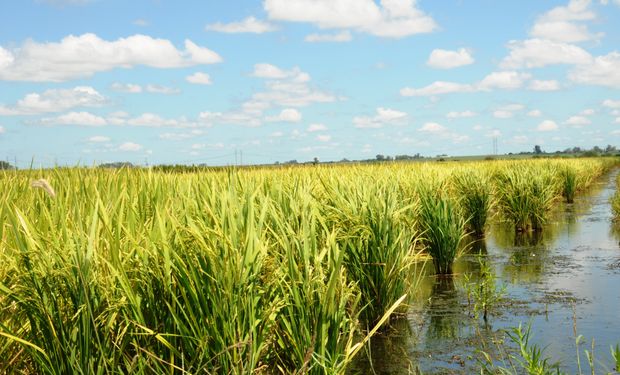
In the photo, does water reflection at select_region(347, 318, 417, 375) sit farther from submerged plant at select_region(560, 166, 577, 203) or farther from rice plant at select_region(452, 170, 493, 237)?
submerged plant at select_region(560, 166, 577, 203)

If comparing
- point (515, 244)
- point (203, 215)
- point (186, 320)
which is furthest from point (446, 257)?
point (186, 320)

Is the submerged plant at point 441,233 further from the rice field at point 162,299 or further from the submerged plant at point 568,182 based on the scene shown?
the submerged plant at point 568,182

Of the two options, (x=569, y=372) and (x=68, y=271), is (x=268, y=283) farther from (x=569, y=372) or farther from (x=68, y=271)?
(x=569, y=372)

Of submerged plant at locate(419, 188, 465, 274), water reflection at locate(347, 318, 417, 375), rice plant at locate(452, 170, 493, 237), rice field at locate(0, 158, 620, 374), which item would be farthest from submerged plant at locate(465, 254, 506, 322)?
rice plant at locate(452, 170, 493, 237)

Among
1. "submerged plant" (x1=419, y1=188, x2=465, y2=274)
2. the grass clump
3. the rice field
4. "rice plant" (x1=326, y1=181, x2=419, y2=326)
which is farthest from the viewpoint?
the grass clump

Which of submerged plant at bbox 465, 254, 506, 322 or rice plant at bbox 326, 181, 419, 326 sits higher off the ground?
rice plant at bbox 326, 181, 419, 326

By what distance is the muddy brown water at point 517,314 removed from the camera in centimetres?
510

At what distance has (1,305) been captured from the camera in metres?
3.51

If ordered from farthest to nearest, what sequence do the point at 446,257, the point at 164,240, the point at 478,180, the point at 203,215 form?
the point at 478,180 → the point at 446,257 → the point at 203,215 → the point at 164,240

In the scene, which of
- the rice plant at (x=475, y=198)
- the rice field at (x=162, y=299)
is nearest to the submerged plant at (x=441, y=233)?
the rice plant at (x=475, y=198)

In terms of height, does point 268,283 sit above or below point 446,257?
above

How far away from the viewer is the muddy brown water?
5.10 meters

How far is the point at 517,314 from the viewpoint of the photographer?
6.40 m

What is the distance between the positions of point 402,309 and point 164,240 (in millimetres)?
3730
